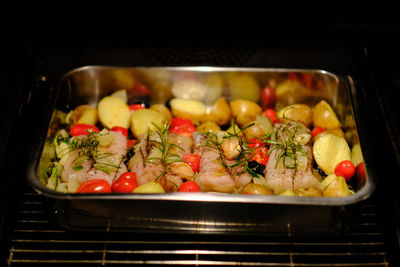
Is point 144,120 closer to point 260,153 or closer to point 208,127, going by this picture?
point 208,127

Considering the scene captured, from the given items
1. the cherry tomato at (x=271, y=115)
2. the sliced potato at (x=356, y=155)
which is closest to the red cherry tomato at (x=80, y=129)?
the cherry tomato at (x=271, y=115)

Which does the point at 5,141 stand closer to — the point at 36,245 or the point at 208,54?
the point at 36,245

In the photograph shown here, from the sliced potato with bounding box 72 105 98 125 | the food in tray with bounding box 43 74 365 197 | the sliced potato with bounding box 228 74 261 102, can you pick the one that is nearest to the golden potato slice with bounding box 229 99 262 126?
the food in tray with bounding box 43 74 365 197

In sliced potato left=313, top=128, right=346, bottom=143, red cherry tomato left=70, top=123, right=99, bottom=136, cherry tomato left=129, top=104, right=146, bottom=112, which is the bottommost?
sliced potato left=313, top=128, right=346, bottom=143

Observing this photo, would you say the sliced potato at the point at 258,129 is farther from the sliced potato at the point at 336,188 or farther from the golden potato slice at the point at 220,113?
the sliced potato at the point at 336,188

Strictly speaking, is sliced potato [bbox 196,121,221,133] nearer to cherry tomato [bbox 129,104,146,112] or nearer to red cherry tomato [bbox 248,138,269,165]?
red cherry tomato [bbox 248,138,269,165]
